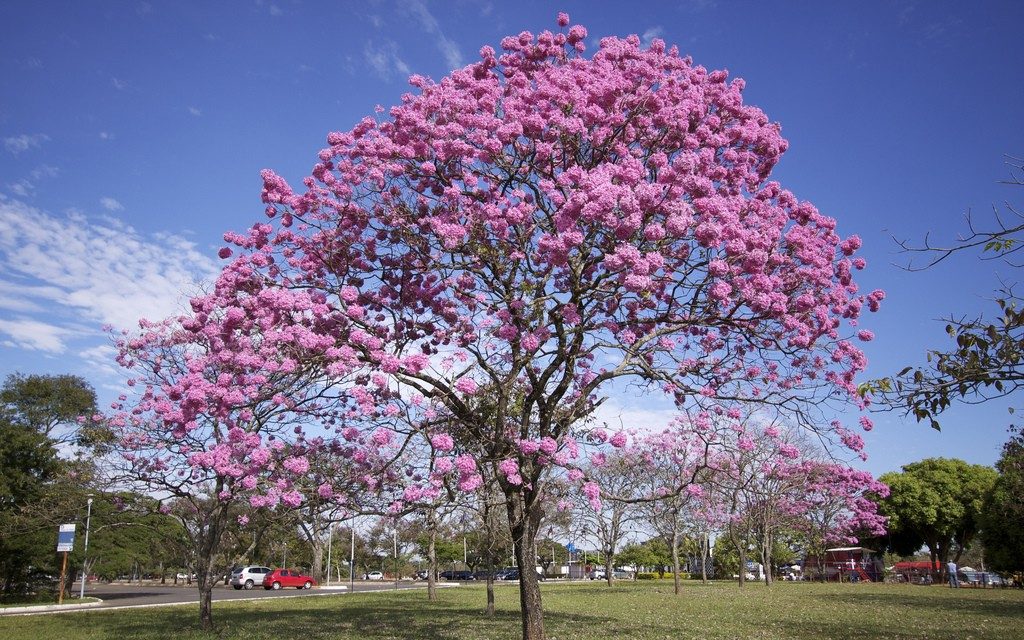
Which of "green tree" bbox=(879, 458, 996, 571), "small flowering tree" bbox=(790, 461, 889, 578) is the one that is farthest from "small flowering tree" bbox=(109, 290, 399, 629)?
"green tree" bbox=(879, 458, 996, 571)

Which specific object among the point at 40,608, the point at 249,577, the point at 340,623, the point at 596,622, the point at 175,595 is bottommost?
the point at 249,577

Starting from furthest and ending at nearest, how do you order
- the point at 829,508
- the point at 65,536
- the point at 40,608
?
the point at 829,508, the point at 40,608, the point at 65,536

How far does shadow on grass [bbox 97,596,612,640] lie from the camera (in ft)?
50.0

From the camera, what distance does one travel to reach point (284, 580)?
48.5 meters

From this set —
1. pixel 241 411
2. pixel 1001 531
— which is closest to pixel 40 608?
pixel 241 411

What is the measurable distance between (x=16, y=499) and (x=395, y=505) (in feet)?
89.9

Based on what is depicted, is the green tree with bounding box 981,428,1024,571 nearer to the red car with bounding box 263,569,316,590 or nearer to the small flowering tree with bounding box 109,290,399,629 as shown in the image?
the small flowering tree with bounding box 109,290,399,629

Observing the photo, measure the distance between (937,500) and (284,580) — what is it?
46.8m

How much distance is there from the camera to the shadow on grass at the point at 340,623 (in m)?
15.2

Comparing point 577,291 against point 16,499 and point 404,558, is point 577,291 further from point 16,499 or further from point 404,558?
point 404,558

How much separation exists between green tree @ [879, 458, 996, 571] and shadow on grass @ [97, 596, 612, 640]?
3476 cm

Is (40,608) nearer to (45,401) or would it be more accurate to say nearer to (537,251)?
(45,401)

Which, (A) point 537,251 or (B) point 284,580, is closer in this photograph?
(A) point 537,251

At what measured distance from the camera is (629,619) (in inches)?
685
